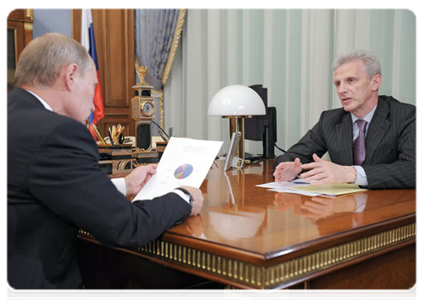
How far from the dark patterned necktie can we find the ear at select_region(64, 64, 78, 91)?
1.56 m

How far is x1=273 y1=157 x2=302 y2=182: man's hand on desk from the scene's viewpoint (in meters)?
2.17

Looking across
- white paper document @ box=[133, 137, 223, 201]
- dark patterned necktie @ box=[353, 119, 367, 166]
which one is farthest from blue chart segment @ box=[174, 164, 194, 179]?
dark patterned necktie @ box=[353, 119, 367, 166]

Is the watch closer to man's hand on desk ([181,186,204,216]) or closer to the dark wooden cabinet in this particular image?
man's hand on desk ([181,186,204,216])

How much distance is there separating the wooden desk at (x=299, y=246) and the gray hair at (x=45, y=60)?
566 mm

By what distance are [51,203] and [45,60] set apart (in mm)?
409

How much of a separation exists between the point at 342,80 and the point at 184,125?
3.04m

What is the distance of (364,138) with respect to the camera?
2.37 m

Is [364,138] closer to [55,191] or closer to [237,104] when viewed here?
[237,104]

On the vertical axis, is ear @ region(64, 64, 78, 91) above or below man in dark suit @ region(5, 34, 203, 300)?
above

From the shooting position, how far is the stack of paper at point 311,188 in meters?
1.84

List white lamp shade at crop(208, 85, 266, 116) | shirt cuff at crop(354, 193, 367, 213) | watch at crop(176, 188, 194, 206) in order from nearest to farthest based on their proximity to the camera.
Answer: watch at crop(176, 188, 194, 206) < shirt cuff at crop(354, 193, 367, 213) < white lamp shade at crop(208, 85, 266, 116)

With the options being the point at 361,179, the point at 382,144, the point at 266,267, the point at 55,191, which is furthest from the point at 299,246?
the point at 382,144
